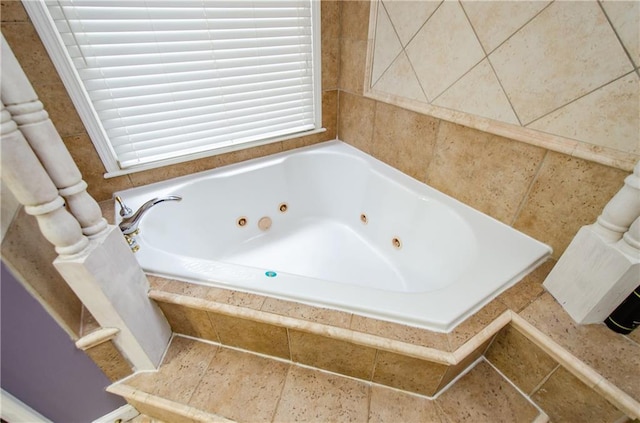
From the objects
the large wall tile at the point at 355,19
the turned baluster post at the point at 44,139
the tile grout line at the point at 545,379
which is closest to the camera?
the turned baluster post at the point at 44,139

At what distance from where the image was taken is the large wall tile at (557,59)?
2.28 feet

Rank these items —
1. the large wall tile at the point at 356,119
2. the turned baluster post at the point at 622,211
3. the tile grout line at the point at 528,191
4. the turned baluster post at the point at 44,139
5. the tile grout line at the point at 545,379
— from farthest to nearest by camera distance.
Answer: the large wall tile at the point at 356,119 → the tile grout line at the point at 528,191 → the tile grout line at the point at 545,379 → the turned baluster post at the point at 622,211 → the turned baluster post at the point at 44,139

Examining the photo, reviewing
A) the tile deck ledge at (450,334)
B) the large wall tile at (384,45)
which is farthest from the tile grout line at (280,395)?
Answer: the large wall tile at (384,45)

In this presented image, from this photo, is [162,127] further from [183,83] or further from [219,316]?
[219,316]

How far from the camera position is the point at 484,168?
105 cm

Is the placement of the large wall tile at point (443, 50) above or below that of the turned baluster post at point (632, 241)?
above

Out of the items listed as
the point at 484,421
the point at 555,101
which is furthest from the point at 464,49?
the point at 484,421

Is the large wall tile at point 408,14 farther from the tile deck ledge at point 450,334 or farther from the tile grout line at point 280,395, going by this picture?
the tile grout line at point 280,395

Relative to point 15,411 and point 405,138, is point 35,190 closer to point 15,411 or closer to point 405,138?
point 15,411

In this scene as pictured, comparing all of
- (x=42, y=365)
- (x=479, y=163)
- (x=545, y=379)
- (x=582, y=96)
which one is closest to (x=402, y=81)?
(x=479, y=163)

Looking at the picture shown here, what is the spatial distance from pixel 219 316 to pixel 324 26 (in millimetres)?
1470

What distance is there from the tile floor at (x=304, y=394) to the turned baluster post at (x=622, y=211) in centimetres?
59

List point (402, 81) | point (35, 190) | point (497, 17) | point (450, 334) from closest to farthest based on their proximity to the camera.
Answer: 1. point (35, 190)
2. point (450, 334)
3. point (497, 17)
4. point (402, 81)

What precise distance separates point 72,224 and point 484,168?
131cm
